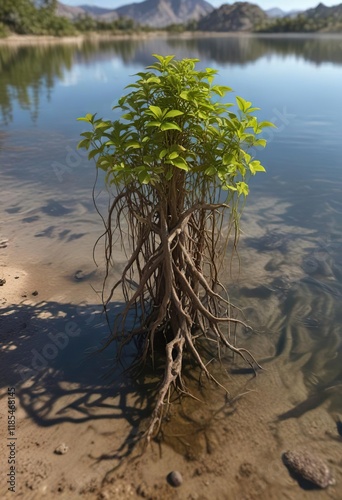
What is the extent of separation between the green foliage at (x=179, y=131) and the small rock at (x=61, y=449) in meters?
2.52

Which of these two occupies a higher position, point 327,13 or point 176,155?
point 327,13

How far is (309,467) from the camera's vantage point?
3604 millimetres

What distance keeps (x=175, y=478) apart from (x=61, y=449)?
3.56 feet

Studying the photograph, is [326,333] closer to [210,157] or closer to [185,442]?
[185,442]

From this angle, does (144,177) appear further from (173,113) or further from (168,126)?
(173,113)

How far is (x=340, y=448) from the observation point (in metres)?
3.81

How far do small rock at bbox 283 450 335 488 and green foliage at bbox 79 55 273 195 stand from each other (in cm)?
252

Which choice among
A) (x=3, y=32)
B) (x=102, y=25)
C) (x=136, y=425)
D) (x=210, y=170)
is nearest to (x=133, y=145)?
(x=210, y=170)

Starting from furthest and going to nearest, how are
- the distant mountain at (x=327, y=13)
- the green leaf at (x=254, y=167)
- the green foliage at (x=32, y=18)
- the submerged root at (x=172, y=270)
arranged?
1. the distant mountain at (x=327, y=13)
2. the green foliage at (x=32, y=18)
3. the submerged root at (x=172, y=270)
4. the green leaf at (x=254, y=167)

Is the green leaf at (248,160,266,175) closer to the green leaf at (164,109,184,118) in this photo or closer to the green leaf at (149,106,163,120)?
the green leaf at (164,109,184,118)

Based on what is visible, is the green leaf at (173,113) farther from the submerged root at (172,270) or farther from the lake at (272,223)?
the submerged root at (172,270)

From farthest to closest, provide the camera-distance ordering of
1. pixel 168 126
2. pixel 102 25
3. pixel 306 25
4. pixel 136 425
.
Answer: pixel 306 25 < pixel 102 25 < pixel 136 425 < pixel 168 126

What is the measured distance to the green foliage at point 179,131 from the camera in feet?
11.4

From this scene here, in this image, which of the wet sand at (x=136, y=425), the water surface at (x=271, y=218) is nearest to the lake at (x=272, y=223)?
the water surface at (x=271, y=218)
